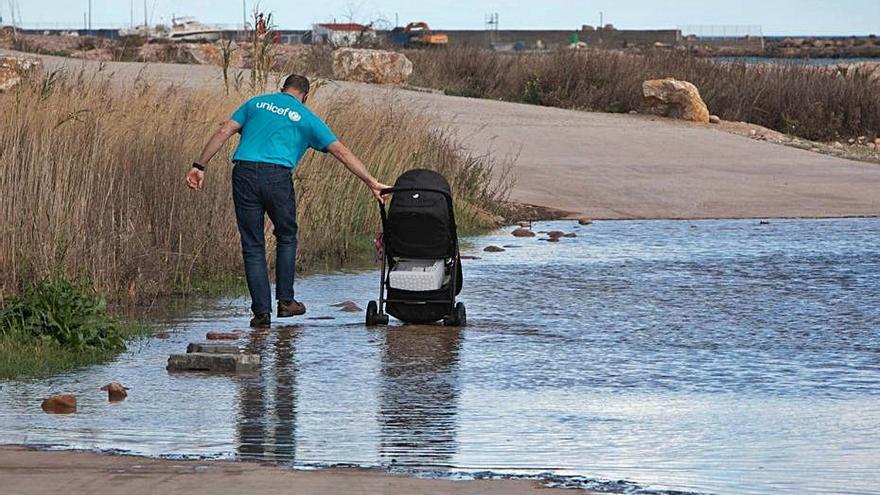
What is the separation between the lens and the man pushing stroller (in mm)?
11211

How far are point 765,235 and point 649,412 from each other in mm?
10483

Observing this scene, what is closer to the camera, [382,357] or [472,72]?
[382,357]

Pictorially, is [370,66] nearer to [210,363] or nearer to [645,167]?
[645,167]

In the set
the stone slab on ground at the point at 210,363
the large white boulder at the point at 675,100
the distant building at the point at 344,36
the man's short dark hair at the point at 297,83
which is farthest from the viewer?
the distant building at the point at 344,36

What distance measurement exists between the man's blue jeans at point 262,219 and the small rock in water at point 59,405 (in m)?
3.14

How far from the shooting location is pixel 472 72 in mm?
40500

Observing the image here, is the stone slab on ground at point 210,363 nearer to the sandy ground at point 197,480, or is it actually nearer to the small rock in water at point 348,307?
the sandy ground at point 197,480

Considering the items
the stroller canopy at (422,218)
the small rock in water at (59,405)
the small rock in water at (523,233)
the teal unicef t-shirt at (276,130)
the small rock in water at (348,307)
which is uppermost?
the teal unicef t-shirt at (276,130)

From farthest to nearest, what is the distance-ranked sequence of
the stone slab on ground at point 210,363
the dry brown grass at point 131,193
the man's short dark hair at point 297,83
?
the dry brown grass at point 131,193 < the man's short dark hair at point 297,83 < the stone slab on ground at point 210,363

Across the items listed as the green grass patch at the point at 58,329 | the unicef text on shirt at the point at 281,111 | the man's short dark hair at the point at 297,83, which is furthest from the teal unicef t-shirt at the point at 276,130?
the green grass patch at the point at 58,329

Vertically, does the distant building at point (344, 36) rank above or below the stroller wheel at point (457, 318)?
above

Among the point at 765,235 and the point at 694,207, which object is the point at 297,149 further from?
the point at 694,207

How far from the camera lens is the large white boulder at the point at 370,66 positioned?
121 feet

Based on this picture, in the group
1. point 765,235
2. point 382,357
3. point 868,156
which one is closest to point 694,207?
point 765,235
